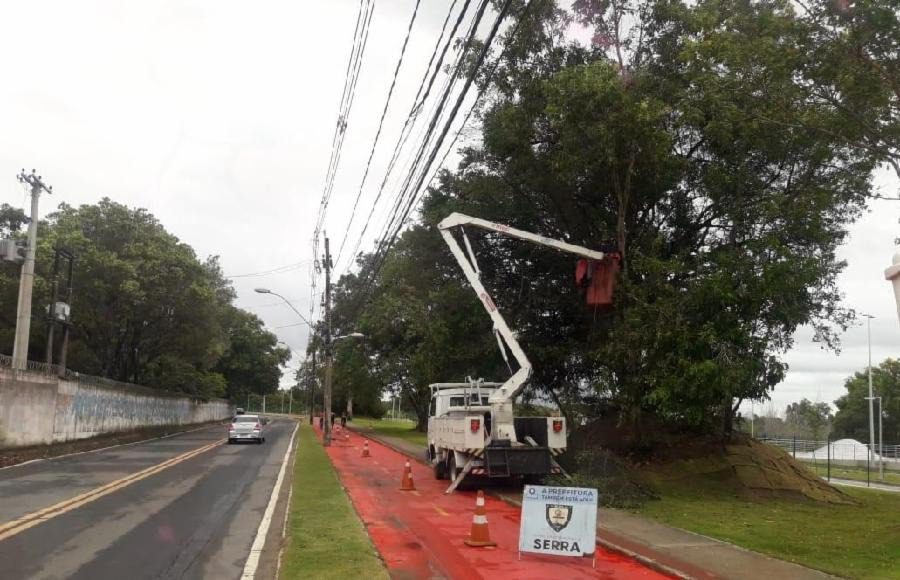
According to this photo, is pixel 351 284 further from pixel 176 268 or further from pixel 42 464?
pixel 42 464

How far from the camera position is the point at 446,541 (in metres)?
10.4

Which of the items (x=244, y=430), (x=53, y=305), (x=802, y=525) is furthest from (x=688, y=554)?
(x=53, y=305)

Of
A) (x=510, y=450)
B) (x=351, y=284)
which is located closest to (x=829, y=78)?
(x=510, y=450)

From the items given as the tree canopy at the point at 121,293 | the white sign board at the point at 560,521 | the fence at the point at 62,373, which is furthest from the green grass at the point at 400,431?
the white sign board at the point at 560,521

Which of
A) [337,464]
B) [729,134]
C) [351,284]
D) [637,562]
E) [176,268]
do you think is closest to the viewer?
[637,562]

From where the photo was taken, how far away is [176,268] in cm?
4181

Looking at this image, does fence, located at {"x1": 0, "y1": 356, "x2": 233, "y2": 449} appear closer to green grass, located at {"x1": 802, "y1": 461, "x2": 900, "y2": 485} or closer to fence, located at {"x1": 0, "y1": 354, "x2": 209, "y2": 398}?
fence, located at {"x1": 0, "y1": 354, "x2": 209, "y2": 398}

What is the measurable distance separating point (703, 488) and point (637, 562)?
8.62 m

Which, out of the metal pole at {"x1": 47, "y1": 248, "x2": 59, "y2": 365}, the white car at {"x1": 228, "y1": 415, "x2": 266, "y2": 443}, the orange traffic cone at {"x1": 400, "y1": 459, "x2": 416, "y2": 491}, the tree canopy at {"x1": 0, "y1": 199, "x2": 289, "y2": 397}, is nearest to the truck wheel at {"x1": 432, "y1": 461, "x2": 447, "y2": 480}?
the orange traffic cone at {"x1": 400, "y1": 459, "x2": 416, "y2": 491}

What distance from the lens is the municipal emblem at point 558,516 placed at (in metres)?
9.02

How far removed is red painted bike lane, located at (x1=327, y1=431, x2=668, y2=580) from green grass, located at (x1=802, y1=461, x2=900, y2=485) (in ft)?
63.5

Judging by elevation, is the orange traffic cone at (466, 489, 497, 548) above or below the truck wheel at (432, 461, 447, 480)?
above

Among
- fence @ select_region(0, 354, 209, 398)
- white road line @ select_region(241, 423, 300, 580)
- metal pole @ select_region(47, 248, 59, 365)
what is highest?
metal pole @ select_region(47, 248, 59, 365)

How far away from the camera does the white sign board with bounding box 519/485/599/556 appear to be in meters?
8.91
